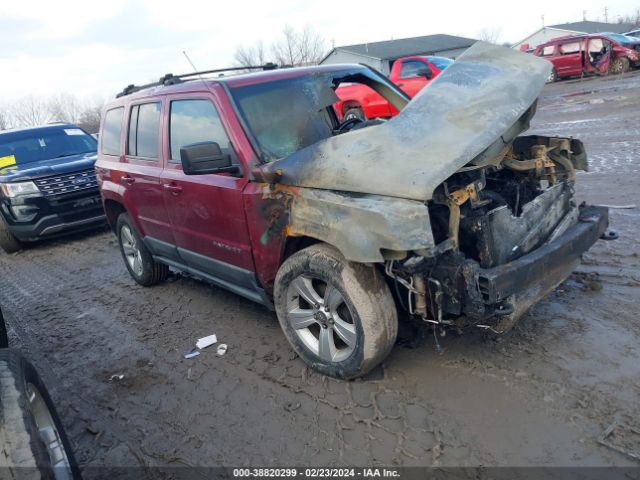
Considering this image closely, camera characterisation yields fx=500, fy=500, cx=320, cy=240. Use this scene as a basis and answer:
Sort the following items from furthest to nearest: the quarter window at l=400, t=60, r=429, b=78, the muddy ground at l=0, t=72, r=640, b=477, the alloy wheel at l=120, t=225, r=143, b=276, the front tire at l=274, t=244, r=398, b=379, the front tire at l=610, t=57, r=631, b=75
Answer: the front tire at l=610, t=57, r=631, b=75 < the quarter window at l=400, t=60, r=429, b=78 < the alloy wheel at l=120, t=225, r=143, b=276 < the front tire at l=274, t=244, r=398, b=379 < the muddy ground at l=0, t=72, r=640, b=477

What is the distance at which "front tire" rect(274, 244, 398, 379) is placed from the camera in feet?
9.66

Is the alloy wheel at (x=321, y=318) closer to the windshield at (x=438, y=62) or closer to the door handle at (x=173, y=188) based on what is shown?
the door handle at (x=173, y=188)

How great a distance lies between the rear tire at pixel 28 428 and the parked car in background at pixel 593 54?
21.3 m

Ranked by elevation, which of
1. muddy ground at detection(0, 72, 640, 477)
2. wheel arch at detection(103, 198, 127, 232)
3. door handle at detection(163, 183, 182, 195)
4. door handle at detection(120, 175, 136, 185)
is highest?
door handle at detection(120, 175, 136, 185)

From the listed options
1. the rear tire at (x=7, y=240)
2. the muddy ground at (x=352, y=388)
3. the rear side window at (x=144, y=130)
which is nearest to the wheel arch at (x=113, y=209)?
the rear side window at (x=144, y=130)

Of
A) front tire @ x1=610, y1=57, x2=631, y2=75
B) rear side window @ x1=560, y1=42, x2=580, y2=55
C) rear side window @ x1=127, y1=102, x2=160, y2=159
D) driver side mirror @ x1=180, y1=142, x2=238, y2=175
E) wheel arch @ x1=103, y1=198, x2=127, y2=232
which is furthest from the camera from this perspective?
rear side window @ x1=560, y1=42, x2=580, y2=55

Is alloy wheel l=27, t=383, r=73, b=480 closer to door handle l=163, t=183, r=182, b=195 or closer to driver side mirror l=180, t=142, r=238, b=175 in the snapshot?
driver side mirror l=180, t=142, r=238, b=175

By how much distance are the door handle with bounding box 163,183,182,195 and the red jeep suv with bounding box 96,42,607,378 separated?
3cm

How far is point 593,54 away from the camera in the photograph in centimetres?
2081

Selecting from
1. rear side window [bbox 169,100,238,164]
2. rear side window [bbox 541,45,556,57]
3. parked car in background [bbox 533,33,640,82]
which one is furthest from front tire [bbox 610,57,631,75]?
rear side window [bbox 169,100,238,164]

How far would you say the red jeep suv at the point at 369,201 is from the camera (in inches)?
109

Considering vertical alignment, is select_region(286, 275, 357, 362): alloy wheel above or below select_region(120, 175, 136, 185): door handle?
below

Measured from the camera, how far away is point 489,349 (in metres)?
3.35

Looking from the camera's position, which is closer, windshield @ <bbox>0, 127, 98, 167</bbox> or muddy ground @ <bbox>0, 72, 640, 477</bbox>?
muddy ground @ <bbox>0, 72, 640, 477</bbox>
